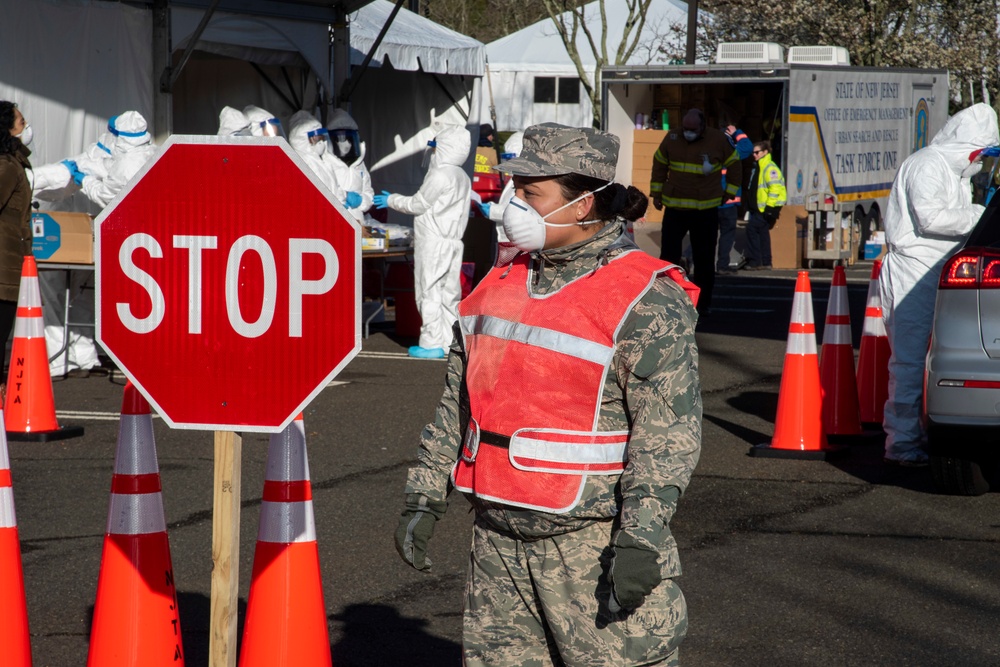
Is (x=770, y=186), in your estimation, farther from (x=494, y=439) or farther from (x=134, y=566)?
(x=494, y=439)

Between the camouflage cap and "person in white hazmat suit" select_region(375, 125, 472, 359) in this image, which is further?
"person in white hazmat suit" select_region(375, 125, 472, 359)

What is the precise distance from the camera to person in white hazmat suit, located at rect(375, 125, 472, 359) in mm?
11977

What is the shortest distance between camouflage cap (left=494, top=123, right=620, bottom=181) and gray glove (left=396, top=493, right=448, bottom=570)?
790 mm

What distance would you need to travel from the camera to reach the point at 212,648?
347cm

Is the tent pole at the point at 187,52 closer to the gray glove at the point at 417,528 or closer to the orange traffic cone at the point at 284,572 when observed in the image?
the orange traffic cone at the point at 284,572

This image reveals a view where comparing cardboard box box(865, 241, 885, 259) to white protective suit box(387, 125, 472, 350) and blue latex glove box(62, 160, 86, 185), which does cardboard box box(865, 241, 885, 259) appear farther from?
blue latex glove box(62, 160, 86, 185)

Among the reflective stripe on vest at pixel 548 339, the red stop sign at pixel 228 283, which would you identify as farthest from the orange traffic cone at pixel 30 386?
the reflective stripe on vest at pixel 548 339

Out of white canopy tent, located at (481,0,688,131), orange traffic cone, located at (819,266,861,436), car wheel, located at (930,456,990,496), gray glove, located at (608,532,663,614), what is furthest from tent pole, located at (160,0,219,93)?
white canopy tent, located at (481,0,688,131)

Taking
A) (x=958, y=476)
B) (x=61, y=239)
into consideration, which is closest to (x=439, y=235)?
(x=61, y=239)

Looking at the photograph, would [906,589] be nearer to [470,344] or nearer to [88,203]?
[470,344]

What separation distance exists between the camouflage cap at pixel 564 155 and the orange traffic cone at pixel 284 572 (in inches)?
43.0

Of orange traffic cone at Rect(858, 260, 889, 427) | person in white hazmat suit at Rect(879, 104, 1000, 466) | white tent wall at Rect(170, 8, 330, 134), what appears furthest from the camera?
white tent wall at Rect(170, 8, 330, 134)

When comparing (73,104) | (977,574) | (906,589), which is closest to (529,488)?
(906,589)

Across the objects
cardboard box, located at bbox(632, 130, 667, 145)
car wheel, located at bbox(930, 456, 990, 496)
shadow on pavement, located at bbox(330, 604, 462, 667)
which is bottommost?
shadow on pavement, located at bbox(330, 604, 462, 667)
